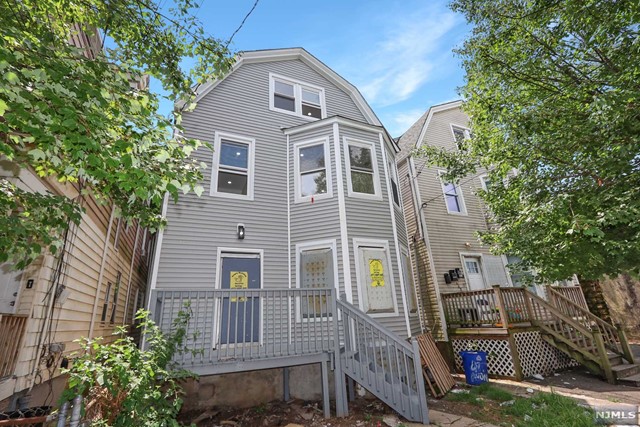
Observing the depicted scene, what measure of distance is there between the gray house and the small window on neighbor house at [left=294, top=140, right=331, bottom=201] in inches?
1.3

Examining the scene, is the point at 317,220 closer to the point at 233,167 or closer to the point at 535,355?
the point at 233,167

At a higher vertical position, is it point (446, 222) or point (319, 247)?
point (446, 222)

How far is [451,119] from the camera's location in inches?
578

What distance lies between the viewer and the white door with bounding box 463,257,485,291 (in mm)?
11117

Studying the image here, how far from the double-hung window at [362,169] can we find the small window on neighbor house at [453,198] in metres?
4.96

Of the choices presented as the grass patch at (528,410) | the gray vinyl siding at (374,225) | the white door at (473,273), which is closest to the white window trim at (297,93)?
the gray vinyl siding at (374,225)

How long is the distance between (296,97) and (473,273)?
962 centimetres

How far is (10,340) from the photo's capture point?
3.57 meters

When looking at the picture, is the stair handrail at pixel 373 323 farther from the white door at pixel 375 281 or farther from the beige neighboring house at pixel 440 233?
the beige neighboring house at pixel 440 233

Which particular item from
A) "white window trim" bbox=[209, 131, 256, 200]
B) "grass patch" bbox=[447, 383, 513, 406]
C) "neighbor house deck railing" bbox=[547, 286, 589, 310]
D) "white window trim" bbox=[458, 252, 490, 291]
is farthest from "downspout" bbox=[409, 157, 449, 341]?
"white window trim" bbox=[209, 131, 256, 200]

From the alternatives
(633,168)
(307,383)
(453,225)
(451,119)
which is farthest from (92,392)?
(451,119)

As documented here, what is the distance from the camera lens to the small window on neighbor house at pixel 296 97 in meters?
10.1

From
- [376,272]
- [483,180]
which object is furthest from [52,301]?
[483,180]

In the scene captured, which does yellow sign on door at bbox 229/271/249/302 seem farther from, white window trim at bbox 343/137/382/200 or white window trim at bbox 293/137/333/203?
white window trim at bbox 343/137/382/200
